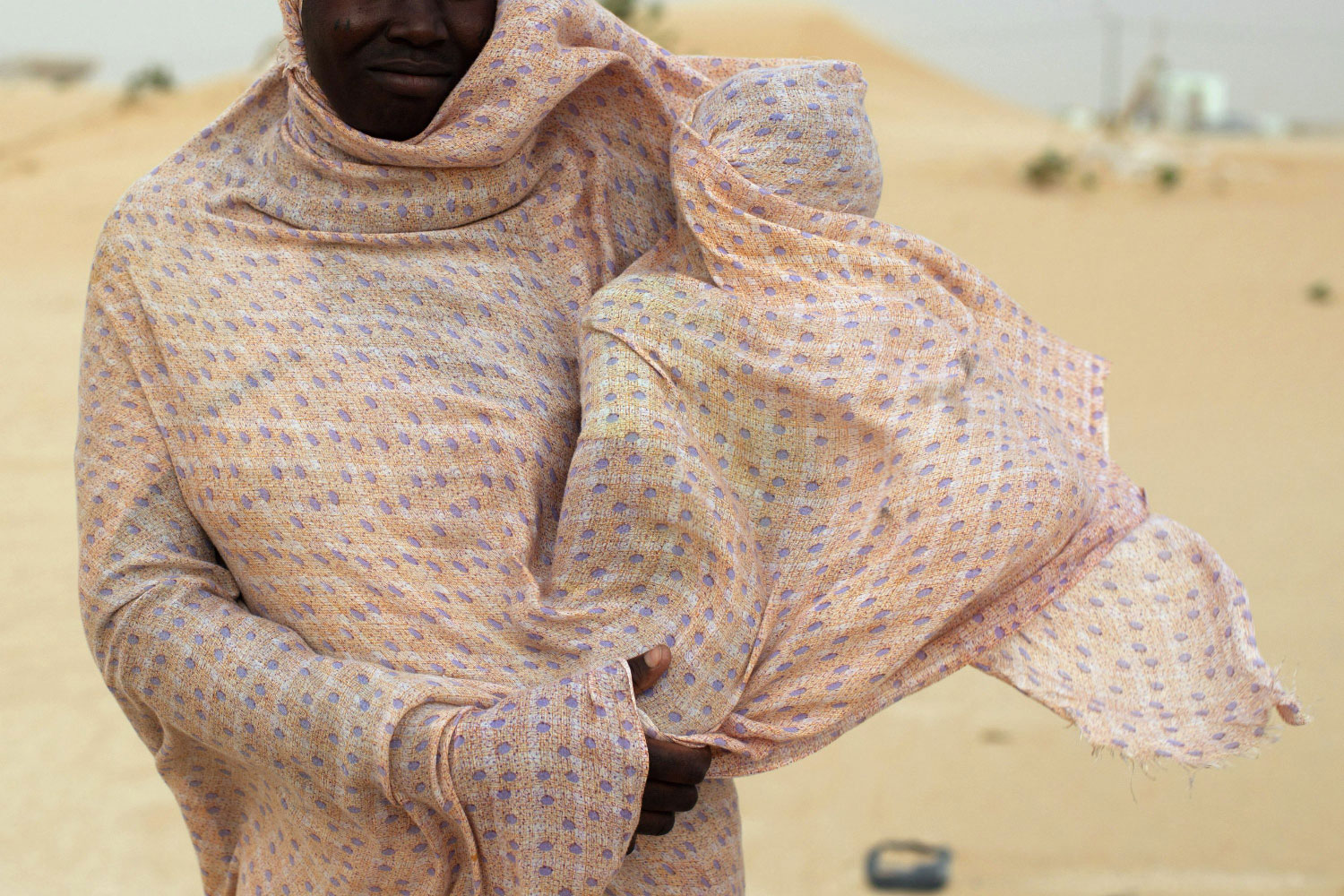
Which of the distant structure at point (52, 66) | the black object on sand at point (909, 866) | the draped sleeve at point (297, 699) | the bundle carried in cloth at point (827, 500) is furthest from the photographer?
the distant structure at point (52, 66)

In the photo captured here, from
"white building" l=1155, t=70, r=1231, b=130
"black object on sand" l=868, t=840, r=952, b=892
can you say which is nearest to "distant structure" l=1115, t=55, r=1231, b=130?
"white building" l=1155, t=70, r=1231, b=130

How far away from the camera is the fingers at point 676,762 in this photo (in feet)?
5.32

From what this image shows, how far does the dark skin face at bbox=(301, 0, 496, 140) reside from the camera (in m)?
1.73

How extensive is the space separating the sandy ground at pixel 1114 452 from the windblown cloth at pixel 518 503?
0.39 metres

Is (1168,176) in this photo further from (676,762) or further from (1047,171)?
Result: (676,762)

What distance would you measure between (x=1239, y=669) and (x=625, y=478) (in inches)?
34.1

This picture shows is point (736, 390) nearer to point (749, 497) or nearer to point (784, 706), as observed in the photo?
point (749, 497)

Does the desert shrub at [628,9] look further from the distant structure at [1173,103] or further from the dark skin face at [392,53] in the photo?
the dark skin face at [392,53]

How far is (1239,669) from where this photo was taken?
5.91 ft

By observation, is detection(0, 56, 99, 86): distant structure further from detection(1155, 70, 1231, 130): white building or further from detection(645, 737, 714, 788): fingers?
detection(645, 737, 714, 788): fingers

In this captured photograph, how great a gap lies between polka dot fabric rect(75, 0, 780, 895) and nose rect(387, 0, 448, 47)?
72 mm

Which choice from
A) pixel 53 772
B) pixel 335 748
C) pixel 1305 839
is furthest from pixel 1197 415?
pixel 335 748

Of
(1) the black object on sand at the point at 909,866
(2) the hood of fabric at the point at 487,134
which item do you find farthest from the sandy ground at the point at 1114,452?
(2) the hood of fabric at the point at 487,134

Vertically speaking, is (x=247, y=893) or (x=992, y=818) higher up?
(x=247, y=893)
